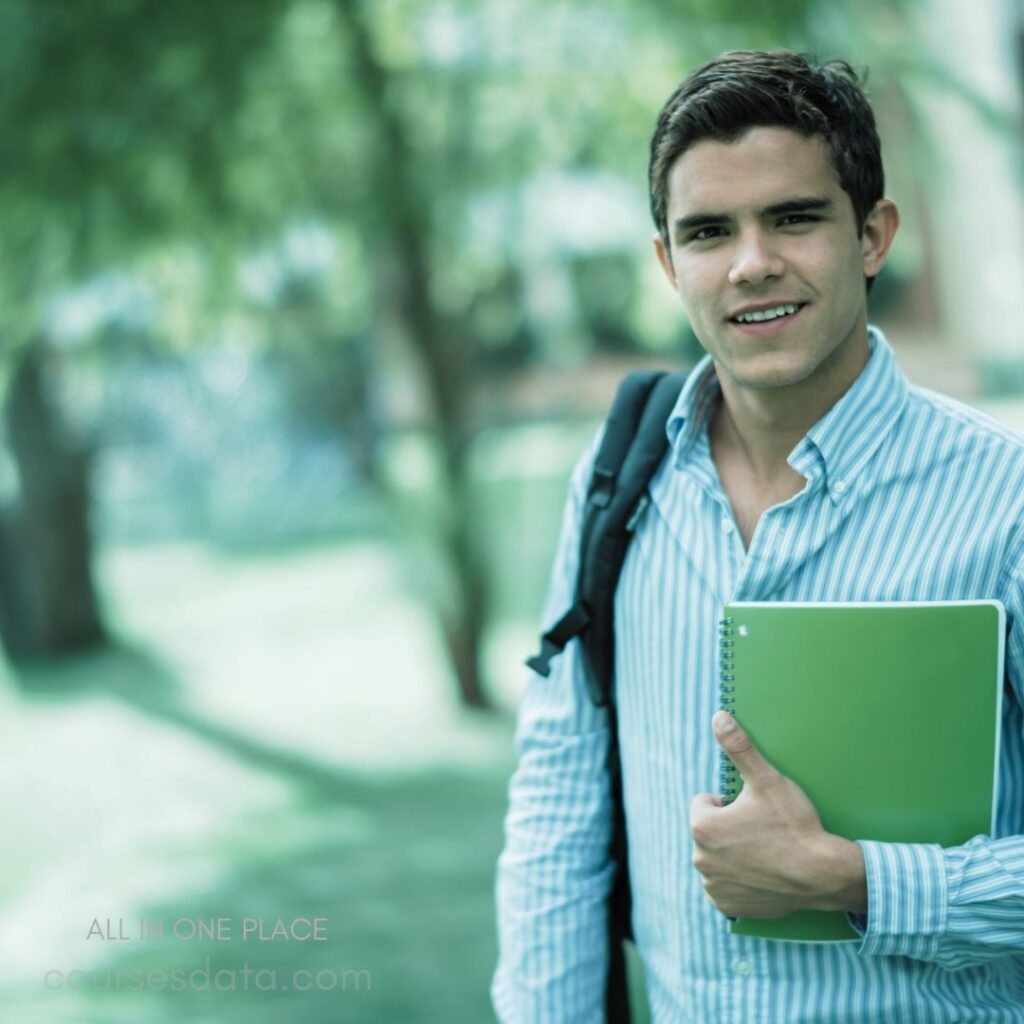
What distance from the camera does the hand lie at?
1285mm

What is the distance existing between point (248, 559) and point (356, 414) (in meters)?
1.43

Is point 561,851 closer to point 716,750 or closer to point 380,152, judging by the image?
point 716,750

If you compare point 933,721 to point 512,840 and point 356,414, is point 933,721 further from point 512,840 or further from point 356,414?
point 356,414

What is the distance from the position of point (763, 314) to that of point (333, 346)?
6.67 m

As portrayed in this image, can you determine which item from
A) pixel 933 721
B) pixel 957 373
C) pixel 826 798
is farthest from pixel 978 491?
pixel 957 373

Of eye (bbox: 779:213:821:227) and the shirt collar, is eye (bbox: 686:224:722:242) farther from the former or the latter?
the shirt collar

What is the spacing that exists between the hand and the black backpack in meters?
0.25

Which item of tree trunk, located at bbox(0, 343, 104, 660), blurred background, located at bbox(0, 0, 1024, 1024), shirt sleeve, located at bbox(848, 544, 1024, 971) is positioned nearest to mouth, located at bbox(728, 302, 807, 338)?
shirt sleeve, located at bbox(848, 544, 1024, 971)

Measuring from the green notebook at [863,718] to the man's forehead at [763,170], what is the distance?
406mm

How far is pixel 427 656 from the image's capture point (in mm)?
7230

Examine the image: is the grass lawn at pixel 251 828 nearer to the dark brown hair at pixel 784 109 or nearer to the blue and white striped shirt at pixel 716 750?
the blue and white striped shirt at pixel 716 750

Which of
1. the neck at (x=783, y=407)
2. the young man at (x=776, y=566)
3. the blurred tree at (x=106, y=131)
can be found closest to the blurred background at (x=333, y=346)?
the blurred tree at (x=106, y=131)

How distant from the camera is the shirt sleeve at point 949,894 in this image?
127cm

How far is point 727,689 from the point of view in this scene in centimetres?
133
